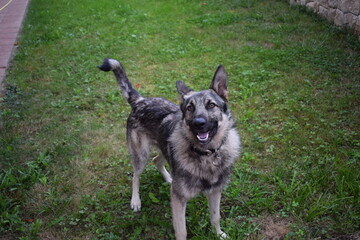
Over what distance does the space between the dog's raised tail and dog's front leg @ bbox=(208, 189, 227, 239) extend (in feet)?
4.45

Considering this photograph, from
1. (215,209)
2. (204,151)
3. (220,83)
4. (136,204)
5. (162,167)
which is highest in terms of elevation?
(220,83)

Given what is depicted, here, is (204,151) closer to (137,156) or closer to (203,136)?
(203,136)

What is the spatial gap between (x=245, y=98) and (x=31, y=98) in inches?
147

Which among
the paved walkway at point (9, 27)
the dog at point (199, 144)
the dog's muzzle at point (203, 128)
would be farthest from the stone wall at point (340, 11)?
the paved walkway at point (9, 27)

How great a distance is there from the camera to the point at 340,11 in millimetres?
6883

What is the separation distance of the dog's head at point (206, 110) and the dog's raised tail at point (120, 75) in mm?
814

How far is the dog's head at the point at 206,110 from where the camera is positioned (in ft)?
8.11

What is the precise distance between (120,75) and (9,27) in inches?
289

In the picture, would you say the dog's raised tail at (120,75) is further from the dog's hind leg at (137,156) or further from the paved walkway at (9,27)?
the paved walkway at (9,27)

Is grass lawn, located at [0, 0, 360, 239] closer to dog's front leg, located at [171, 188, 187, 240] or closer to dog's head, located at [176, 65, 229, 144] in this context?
dog's front leg, located at [171, 188, 187, 240]

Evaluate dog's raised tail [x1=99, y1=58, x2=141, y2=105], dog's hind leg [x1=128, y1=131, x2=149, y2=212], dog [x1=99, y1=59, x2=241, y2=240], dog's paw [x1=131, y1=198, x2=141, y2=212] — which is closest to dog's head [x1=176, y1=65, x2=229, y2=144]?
dog [x1=99, y1=59, x2=241, y2=240]

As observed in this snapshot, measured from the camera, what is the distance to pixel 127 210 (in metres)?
3.27

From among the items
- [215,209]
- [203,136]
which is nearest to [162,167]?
[215,209]

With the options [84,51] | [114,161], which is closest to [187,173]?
[114,161]
